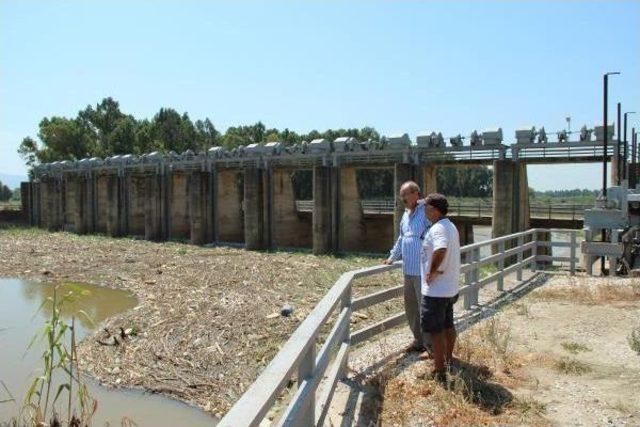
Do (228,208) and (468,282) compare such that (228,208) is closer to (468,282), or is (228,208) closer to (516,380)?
(468,282)

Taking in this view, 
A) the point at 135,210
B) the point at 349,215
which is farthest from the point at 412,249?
the point at 135,210

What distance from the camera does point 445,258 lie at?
5.06m

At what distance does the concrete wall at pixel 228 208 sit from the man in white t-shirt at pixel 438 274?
29.3 meters

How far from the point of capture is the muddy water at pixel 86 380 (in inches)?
323

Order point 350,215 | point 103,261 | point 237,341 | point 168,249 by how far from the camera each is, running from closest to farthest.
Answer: point 237,341 → point 103,261 → point 350,215 → point 168,249

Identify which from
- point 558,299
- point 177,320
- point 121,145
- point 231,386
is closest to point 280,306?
point 177,320

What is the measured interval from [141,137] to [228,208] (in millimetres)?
38661

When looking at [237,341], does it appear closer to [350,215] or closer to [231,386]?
[231,386]

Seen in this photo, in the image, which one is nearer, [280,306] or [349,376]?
[349,376]

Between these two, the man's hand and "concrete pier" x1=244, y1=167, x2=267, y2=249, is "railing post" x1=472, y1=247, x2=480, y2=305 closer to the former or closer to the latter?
the man's hand

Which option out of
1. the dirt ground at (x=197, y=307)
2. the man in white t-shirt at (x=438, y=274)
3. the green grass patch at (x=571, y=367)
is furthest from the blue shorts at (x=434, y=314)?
the dirt ground at (x=197, y=307)

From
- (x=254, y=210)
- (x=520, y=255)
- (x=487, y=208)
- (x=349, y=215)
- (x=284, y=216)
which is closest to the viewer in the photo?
(x=520, y=255)

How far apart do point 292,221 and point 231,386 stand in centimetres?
2340

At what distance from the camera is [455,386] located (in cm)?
468
